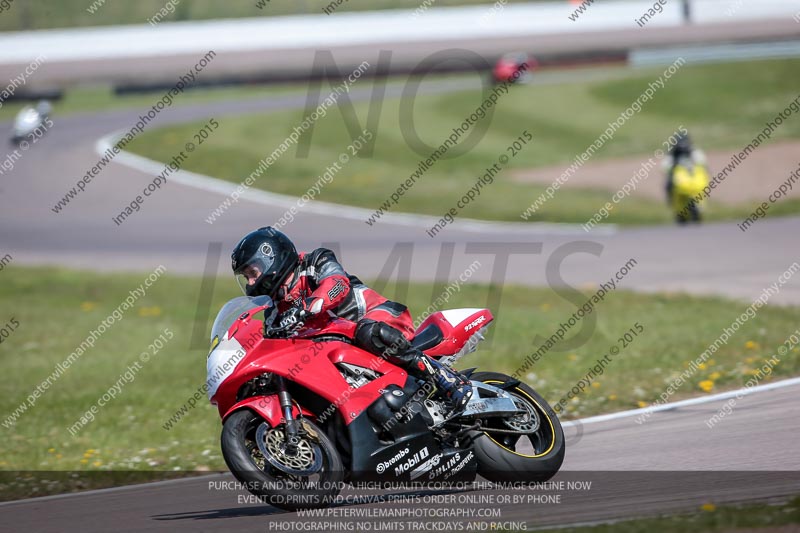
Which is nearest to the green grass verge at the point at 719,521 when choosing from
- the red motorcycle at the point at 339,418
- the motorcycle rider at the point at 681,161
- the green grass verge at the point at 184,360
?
the red motorcycle at the point at 339,418

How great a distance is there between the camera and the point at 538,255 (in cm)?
1864

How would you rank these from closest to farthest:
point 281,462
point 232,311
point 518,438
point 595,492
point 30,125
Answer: point 281,462 → point 595,492 → point 232,311 → point 518,438 → point 30,125

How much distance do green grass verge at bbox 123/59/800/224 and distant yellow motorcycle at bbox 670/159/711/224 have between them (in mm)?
999

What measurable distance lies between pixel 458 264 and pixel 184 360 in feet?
20.1

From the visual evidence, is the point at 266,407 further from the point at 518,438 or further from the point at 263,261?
the point at 518,438

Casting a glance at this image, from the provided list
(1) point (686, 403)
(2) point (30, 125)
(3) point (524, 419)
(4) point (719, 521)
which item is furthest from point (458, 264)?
(2) point (30, 125)

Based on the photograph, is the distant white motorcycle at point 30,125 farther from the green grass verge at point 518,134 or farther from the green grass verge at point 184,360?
the green grass verge at point 184,360

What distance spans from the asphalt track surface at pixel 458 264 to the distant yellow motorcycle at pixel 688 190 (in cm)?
91

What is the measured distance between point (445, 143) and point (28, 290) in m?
17.0

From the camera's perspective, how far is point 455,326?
7.27m

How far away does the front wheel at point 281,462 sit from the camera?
606cm

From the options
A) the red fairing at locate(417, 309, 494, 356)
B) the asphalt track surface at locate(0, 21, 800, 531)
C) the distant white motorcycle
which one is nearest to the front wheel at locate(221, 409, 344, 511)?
the asphalt track surface at locate(0, 21, 800, 531)

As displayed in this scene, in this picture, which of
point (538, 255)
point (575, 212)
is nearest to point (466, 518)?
point (538, 255)

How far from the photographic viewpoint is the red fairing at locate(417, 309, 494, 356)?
7168 mm
